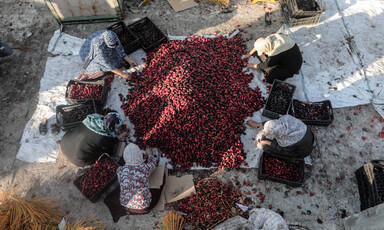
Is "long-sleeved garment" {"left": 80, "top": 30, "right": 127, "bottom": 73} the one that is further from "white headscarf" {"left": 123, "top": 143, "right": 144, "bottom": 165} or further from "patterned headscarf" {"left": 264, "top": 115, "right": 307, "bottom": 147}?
"patterned headscarf" {"left": 264, "top": 115, "right": 307, "bottom": 147}

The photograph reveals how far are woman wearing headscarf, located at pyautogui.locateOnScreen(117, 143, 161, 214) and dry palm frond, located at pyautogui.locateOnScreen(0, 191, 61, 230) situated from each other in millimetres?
1256

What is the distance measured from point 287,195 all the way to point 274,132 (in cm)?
133

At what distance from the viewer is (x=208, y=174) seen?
4527 mm

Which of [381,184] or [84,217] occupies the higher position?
[84,217]

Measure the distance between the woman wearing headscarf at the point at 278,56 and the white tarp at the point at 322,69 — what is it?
1.13ft

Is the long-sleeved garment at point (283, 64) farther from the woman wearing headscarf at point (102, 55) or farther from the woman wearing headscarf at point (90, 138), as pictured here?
the woman wearing headscarf at point (90, 138)

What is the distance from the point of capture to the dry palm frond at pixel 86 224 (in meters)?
3.85

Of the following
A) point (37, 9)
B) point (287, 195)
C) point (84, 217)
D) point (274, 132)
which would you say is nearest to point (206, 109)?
point (274, 132)

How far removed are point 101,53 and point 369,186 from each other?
553 centimetres

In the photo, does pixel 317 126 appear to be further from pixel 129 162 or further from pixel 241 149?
pixel 129 162

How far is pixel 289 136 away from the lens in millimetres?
3811

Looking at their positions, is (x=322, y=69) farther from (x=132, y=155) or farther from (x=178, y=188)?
(x=132, y=155)

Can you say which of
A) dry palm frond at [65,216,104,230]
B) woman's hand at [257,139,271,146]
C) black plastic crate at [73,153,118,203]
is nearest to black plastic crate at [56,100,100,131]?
black plastic crate at [73,153,118,203]

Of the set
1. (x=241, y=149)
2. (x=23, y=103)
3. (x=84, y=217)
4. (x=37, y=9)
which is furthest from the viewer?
(x=37, y=9)
